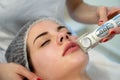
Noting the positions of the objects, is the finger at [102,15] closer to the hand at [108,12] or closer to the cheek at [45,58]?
the hand at [108,12]

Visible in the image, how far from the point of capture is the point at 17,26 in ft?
4.84

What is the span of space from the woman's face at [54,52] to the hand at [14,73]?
0.09 metres

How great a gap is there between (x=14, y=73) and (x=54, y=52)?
0.67 feet

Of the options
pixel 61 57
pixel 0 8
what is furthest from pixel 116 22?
pixel 0 8

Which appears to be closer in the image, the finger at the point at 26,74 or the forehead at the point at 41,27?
the finger at the point at 26,74

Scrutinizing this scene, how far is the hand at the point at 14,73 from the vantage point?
1102mm

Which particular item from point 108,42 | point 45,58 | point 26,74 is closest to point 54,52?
point 45,58

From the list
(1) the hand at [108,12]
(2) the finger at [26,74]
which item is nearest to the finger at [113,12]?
(1) the hand at [108,12]

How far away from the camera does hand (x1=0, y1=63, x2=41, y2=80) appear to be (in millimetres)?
1102

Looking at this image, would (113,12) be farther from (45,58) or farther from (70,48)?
(45,58)

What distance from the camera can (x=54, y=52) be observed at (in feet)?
3.75

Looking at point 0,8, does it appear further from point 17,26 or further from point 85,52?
point 85,52

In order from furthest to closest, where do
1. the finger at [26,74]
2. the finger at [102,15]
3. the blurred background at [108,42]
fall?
the blurred background at [108,42] → the finger at [102,15] → the finger at [26,74]

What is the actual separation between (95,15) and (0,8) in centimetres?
56
